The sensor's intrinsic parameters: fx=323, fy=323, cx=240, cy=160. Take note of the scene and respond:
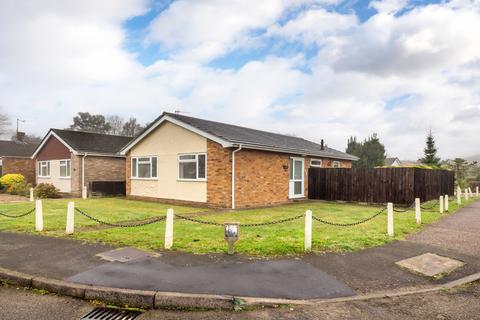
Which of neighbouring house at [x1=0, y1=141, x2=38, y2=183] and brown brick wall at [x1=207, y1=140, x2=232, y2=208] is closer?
brown brick wall at [x1=207, y1=140, x2=232, y2=208]

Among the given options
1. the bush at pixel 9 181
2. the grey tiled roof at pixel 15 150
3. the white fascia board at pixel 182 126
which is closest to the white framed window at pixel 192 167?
the white fascia board at pixel 182 126

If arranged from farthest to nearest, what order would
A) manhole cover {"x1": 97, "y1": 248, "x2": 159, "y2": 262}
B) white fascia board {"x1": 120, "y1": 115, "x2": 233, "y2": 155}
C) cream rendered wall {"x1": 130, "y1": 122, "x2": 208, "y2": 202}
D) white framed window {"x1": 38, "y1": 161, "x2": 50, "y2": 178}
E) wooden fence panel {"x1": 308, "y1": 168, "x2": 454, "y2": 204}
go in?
white framed window {"x1": 38, "y1": 161, "x2": 50, "y2": 178}
wooden fence panel {"x1": 308, "y1": 168, "x2": 454, "y2": 204}
cream rendered wall {"x1": 130, "y1": 122, "x2": 208, "y2": 202}
white fascia board {"x1": 120, "y1": 115, "x2": 233, "y2": 155}
manhole cover {"x1": 97, "y1": 248, "x2": 159, "y2": 262}

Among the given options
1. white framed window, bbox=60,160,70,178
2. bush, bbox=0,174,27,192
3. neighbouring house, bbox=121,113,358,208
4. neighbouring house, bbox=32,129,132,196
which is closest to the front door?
neighbouring house, bbox=121,113,358,208

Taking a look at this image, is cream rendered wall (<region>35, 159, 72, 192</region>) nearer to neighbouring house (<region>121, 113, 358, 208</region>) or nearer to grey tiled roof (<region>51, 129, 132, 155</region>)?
grey tiled roof (<region>51, 129, 132, 155</region>)

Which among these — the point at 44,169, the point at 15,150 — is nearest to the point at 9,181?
the point at 44,169

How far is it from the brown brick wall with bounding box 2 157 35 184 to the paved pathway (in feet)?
84.9

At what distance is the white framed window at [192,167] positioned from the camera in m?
15.3

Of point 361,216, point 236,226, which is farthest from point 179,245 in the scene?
point 361,216

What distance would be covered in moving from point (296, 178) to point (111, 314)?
15266mm

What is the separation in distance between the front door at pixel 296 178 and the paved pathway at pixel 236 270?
10712 mm

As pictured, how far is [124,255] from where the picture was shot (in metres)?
6.41

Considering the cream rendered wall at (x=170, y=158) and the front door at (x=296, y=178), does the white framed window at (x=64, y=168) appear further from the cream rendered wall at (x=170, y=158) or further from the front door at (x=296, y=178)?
the front door at (x=296, y=178)

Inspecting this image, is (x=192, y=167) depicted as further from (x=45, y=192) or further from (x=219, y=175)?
(x=45, y=192)

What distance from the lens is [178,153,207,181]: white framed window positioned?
1533cm
